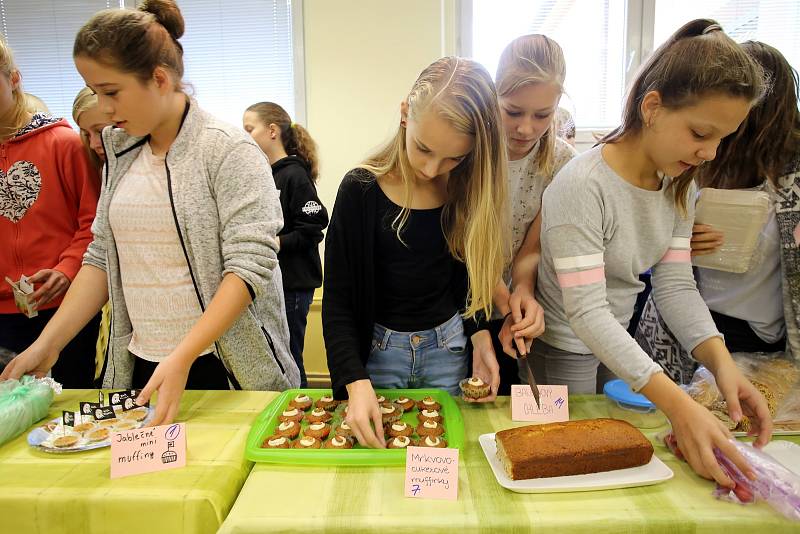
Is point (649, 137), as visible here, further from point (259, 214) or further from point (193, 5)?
point (193, 5)

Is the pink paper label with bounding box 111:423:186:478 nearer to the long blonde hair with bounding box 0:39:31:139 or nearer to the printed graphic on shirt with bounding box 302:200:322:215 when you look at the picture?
the long blonde hair with bounding box 0:39:31:139

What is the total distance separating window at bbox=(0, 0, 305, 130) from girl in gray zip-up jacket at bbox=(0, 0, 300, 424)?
2232 mm

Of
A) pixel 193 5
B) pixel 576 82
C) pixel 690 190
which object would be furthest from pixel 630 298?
pixel 193 5

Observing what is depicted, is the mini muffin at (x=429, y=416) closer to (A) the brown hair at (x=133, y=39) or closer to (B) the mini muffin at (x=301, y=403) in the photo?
(B) the mini muffin at (x=301, y=403)

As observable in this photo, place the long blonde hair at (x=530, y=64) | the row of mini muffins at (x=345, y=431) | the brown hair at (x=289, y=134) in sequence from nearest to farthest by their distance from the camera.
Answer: the row of mini muffins at (x=345, y=431) → the long blonde hair at (x=530, y=64) → the brown hair at (x=289, y=134)

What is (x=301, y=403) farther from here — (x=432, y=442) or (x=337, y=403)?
(x=432, y=442)

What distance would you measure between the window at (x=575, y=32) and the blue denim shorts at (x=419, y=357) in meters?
2.42

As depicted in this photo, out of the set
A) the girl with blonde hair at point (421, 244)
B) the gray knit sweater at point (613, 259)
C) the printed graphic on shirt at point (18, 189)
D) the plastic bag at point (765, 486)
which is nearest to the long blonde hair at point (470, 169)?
the girl with blonde hair at point (421, 244)

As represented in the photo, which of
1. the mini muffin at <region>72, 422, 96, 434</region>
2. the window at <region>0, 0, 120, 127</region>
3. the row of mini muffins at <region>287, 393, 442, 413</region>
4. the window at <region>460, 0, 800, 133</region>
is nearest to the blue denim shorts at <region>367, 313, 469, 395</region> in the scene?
the row of mini muffins at <region>287, 393, 442, 413</region>

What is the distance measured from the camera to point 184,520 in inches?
30.9

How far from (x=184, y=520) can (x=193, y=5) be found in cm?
345

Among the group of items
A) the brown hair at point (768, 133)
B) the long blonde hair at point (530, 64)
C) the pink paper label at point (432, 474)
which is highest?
the long blonde hair at point (530, 64)

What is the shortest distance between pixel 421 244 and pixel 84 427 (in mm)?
797

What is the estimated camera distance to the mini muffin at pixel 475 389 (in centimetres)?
112
